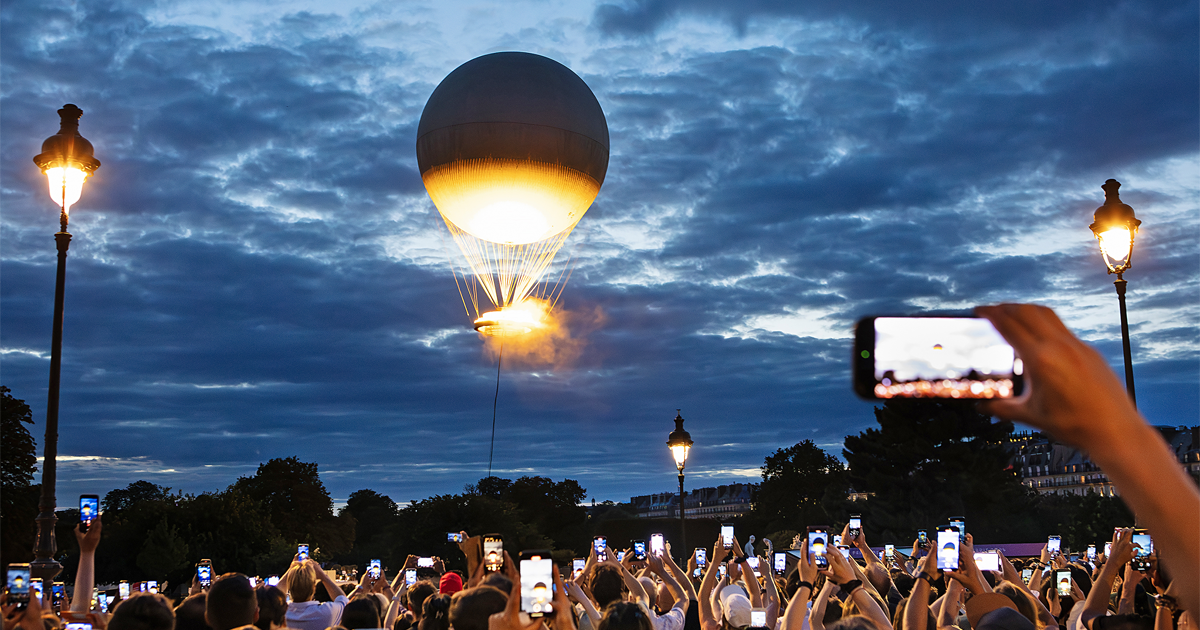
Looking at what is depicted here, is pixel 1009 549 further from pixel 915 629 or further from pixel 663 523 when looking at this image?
pixel 915 629

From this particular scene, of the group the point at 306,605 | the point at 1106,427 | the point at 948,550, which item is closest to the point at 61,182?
the point at 306,605

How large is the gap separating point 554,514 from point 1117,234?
2372 inches

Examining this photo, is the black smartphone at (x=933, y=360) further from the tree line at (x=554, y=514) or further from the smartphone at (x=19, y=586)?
the tree line at (x=554, y=514)

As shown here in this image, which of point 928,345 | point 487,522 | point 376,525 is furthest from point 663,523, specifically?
point 928,345

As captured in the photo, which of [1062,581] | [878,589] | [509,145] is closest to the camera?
[878,589]

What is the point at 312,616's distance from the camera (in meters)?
7.22

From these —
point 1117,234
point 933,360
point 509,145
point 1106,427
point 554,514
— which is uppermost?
point 509,145

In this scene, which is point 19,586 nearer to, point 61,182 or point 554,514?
point 61,182

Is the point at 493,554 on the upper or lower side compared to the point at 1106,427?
lower

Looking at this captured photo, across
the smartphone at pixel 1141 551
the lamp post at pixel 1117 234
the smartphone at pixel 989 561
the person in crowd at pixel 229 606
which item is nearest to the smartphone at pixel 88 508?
the person in crowd at pixel 229 606

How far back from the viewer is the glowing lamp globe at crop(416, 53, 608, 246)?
61.2 feet

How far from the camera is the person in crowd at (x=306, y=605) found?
7180mm

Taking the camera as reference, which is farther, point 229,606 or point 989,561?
point 989,561

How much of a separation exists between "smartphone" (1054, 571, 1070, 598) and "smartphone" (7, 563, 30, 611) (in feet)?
28.5
